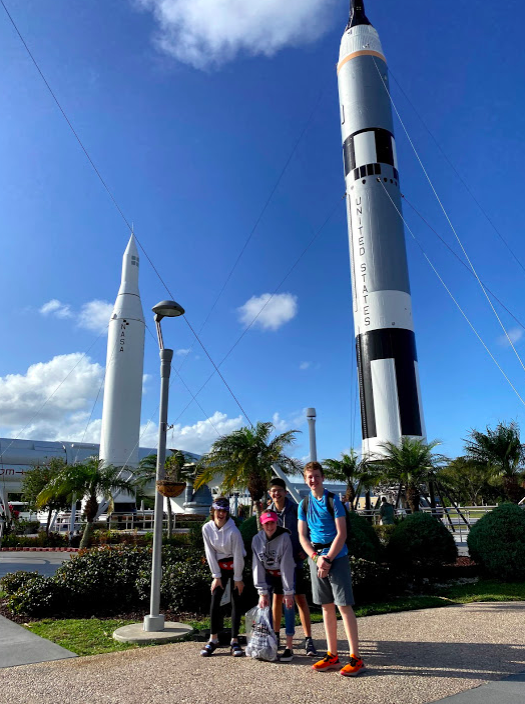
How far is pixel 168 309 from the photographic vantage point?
7.46 meters

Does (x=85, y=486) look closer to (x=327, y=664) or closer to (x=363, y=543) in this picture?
(x=363, y=543)

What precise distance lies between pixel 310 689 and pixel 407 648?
1726 mm

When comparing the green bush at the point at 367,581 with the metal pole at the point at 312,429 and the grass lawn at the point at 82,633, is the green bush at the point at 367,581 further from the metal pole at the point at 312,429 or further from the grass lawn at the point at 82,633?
the metal pole at the point at 312,429

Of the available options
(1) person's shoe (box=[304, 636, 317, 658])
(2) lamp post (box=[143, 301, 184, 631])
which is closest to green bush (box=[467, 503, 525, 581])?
(1) person's shoe (box=[304, 636, 317, 658])

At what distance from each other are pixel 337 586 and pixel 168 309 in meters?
4.28

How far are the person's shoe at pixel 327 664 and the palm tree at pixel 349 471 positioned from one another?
67.5 ft

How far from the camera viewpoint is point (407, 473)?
2262 centimetres

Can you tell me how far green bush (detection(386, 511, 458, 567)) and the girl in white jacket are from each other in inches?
268

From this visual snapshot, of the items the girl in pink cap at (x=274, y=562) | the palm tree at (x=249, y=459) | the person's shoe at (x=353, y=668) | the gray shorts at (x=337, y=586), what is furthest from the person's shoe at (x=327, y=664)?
the palm tree at (x=249, y=459)

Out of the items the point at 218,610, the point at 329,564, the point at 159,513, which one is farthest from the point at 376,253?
the point at 329,564

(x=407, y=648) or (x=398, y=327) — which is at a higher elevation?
(x=398, y=327)

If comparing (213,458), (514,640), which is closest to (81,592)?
(514,640)

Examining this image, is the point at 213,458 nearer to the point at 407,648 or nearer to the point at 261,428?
the point at 261,428

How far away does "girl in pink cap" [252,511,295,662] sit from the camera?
5246 mm
